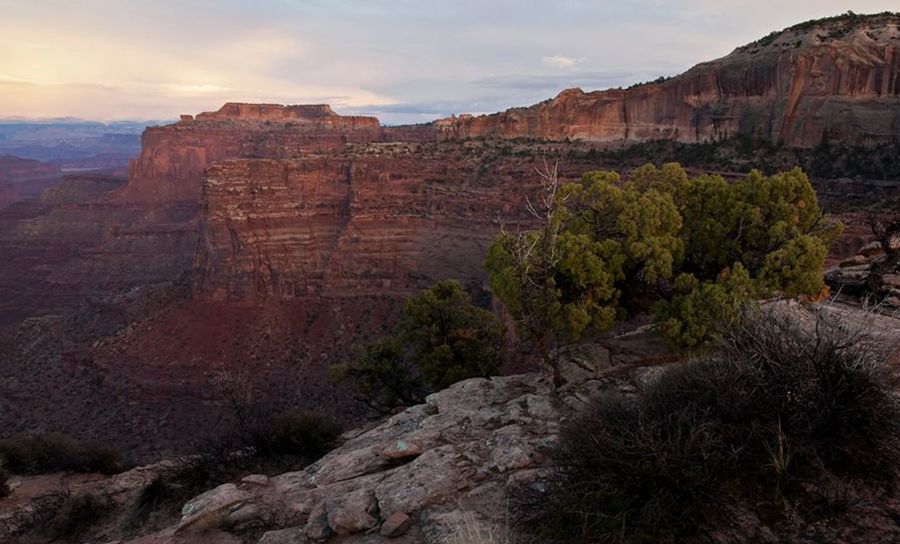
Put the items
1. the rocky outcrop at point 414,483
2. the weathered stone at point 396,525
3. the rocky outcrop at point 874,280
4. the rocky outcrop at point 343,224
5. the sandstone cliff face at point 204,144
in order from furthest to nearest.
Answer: the sandstone cliff face at point 204,144 → the rocky outcrop at point 343,224 → the rocky outcrop at point 874,280 → the rocky outcrop at point 414,483 → the weathered stone at point 396,525

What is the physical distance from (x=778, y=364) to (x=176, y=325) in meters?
40.0

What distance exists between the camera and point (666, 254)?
494 inches

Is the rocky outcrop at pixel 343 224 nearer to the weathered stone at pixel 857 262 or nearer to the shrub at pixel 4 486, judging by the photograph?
the weathered stone at pixel 857 262

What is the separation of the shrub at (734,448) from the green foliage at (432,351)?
10.9 metres

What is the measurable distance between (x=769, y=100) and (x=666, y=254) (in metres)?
31.4

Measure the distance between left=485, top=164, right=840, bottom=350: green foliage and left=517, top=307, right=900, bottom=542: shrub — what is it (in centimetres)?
470

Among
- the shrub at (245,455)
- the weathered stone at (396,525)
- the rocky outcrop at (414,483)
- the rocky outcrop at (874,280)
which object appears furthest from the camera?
the rocky outcrop at (874,280)

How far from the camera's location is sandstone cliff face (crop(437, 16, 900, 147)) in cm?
3228

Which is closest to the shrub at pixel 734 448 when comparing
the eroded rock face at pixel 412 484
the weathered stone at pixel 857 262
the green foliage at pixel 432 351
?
the eroded rock face at pixel 412 484

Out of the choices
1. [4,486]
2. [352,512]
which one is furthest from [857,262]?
[4,486]

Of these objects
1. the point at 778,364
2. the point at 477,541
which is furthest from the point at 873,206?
the point at 477,541

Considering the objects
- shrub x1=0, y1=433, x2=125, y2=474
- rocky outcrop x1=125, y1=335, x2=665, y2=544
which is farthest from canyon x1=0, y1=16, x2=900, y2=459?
rocky outcrop x1=125, y1=335, x2=665, y2=544

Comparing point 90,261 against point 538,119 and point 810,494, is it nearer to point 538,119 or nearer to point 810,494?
point 538,119

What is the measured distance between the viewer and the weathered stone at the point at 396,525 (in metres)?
6.84
